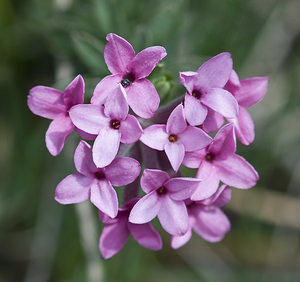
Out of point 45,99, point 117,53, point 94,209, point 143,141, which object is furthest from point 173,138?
point 94,209

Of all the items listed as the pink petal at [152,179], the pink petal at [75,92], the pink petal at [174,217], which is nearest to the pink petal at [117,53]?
the pink petal at [75,92]

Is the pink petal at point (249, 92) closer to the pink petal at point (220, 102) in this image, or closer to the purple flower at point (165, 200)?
the pink petal at point (220, 102)

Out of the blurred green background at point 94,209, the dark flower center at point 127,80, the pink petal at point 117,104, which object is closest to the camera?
the pink petal at point 117,104

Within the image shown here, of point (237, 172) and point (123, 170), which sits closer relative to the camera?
point (123, 170)

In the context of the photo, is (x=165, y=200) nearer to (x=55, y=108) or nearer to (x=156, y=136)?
(x=156, y=136)

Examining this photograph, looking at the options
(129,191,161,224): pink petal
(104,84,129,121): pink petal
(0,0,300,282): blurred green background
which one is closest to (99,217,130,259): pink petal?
(129,191,161,224): pink petal

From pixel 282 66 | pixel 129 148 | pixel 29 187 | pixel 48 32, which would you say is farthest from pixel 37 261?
pixel 282 66

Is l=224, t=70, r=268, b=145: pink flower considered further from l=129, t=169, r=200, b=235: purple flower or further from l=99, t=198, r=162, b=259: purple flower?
l=99, t=198, r=162, b=259: purple flower
